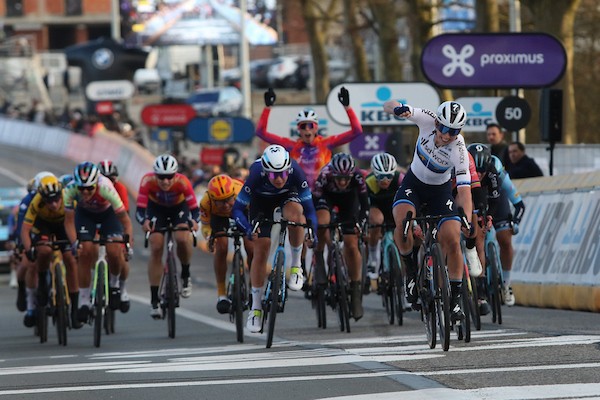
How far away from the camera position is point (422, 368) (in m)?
11.6

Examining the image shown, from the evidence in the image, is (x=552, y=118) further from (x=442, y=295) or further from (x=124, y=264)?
(x=442, y=295)

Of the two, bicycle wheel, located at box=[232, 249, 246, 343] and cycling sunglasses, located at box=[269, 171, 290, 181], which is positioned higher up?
cycling sunglasses, located at box=[269, 171, 290, 181]

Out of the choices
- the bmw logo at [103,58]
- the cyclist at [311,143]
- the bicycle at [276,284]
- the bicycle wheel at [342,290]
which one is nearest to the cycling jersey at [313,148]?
the cyclist at [311,143]

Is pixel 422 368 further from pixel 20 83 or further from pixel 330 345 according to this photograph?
pixel 20 83

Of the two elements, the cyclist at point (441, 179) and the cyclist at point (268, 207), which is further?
Result: the cyclist at point (268, 207)

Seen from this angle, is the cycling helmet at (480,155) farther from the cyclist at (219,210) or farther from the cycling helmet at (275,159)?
the cyclist at (219,210)

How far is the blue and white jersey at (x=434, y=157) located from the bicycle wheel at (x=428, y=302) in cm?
72

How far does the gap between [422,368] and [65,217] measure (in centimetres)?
673

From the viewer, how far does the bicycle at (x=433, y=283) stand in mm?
12742

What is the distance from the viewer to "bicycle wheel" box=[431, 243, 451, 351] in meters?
12.7

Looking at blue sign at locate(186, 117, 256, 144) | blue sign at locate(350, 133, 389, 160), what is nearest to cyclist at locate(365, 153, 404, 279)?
blue sign at locate(350, 133, 389, 160)

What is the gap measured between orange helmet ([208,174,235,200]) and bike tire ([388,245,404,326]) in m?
2.00

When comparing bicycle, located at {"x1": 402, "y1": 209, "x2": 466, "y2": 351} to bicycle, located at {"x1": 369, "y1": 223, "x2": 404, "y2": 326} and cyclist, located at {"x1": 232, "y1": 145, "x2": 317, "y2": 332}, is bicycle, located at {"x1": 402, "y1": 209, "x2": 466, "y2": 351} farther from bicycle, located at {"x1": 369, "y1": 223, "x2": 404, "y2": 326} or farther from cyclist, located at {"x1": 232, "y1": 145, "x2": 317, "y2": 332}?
bicycle, located at {"x1": 369, "y1": 223, "x2": 404, "y2": 326}

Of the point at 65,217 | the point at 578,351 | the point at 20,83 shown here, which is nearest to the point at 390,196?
the point at 65,217
